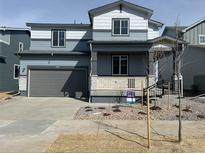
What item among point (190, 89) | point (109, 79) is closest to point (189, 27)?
point (190, 89)

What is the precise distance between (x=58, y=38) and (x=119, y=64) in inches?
250

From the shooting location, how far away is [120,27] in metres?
24.6

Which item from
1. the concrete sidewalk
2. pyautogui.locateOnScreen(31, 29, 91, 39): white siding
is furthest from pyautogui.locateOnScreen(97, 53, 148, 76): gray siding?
the concrete sidewalk

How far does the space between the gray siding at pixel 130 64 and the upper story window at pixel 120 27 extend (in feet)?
6.19

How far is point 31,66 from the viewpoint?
26.4 metres

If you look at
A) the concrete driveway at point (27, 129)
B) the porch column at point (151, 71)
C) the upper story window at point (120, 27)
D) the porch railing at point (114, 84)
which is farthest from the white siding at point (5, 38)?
the concrete driveway at point (27, 129)

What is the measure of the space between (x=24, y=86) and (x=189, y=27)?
1927cm

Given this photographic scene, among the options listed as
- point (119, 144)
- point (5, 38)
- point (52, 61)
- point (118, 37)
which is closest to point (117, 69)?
point (118, 37)

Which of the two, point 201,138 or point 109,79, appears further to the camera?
point 109,79

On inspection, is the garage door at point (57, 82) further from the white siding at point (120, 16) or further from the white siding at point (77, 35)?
the white siding at point (120, 16)

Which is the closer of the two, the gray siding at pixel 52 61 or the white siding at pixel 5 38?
the gray siding at pixel 52 61

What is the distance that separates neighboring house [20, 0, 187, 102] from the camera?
2166 centimetres

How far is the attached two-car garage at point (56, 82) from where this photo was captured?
26453mm

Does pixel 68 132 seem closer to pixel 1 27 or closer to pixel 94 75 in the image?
pixel 94 75
